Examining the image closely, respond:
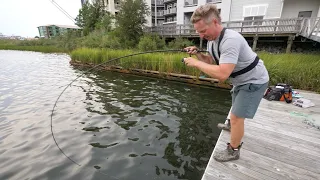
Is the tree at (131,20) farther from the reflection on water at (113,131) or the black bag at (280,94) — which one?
the black bag at (280,94)

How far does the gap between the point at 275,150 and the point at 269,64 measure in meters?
5.32

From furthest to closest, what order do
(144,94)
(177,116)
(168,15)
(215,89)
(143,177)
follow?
A: 1. (168,15)
2. (215,89)
3. (144,94)
4. (177,116)
5. (143,177)

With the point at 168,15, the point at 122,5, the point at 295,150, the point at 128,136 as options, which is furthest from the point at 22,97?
the point at 168,15

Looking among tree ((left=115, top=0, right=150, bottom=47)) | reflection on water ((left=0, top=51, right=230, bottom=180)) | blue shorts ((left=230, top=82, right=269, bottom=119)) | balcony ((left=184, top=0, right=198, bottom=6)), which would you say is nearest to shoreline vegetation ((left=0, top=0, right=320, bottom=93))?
tree ((left=115, top=0, right=150, bottom=47))

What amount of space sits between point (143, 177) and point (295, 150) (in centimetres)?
231

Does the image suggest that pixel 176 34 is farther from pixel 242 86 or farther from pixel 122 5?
pixel 242 86

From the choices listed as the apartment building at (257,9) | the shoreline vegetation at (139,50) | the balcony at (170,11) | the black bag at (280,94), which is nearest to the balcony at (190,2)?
the apartment building at (257,9)

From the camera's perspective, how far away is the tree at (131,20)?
18.9 meters

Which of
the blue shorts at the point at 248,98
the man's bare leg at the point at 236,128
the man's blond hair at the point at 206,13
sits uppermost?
the man's blond hair at the point at 206,13

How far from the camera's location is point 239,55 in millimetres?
1855

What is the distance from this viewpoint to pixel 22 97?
20.9ft

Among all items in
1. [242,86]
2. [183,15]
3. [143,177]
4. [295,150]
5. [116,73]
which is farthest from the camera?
[183,15]

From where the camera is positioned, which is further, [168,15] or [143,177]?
[168,15]

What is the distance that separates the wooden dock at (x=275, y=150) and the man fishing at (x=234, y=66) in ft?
0.73
